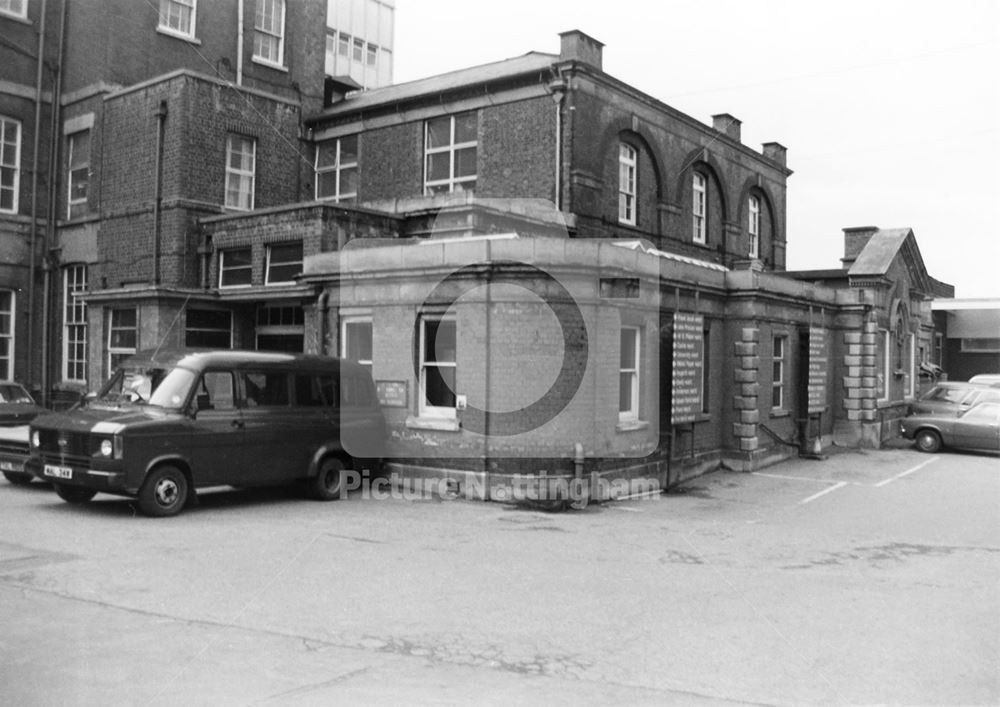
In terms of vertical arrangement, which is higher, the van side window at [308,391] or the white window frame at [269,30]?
the white window frame at [269,30]

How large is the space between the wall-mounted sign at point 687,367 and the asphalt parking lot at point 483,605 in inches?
112

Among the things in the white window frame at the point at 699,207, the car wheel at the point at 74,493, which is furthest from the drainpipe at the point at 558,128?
the car wheel at the point at 74,493

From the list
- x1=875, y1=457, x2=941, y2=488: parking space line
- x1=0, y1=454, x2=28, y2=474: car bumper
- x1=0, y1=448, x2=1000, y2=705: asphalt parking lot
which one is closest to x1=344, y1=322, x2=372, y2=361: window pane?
x1=0, y1=448, x2=1000, y2=705: asphalt parking lot

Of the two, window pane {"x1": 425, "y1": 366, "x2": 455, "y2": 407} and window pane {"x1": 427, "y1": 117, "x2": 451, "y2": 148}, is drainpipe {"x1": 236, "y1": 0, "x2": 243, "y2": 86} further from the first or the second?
window pane {"x1": 425, "y1": 366, "x2": 455, "y2": 407}

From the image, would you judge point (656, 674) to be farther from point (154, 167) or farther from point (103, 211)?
point (103, 211)

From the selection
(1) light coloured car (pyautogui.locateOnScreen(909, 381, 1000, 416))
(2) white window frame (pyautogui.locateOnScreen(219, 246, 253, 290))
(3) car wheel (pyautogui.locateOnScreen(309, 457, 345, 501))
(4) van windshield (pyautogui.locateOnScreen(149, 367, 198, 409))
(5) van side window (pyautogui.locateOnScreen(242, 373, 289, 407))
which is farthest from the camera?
(1) light coloured car (pyautogui.locateOnScreen(909, 381, 1000, 416))

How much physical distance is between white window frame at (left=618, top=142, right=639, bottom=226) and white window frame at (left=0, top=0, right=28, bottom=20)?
1615cm

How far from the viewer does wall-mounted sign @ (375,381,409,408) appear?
14938mm

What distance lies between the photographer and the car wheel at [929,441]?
2434cm

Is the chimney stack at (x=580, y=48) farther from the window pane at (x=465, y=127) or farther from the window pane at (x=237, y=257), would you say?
the window pane at (x=237, y=257)

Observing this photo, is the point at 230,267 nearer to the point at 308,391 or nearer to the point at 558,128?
the point at 308,391

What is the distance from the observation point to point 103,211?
22891 millimetres

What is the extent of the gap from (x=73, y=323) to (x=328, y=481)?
13764 millimetres

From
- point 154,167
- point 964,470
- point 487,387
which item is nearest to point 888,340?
point 964,470
